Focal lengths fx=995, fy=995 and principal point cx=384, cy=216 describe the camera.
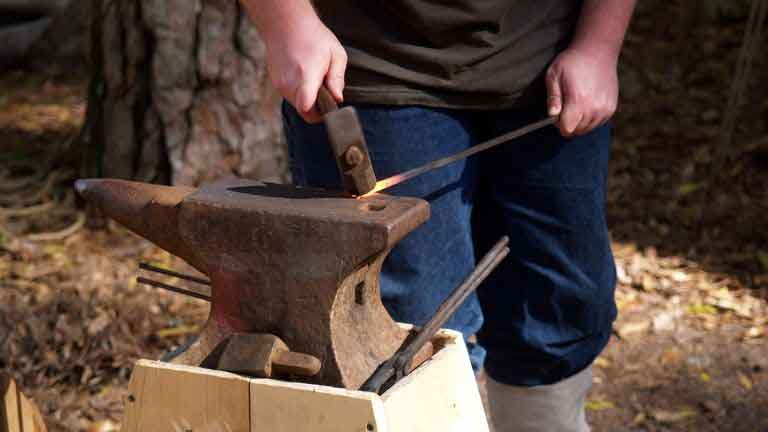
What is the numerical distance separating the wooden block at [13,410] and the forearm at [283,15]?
2.64 ft

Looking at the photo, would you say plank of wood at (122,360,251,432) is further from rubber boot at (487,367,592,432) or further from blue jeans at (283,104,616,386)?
rubber boot at (487,367,592,432)

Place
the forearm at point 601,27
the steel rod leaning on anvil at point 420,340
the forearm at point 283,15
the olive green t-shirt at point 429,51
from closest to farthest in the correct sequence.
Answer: the steel rod leaning on anvil at point 420,340
the forearm at point 283,15
the olive green t-shirt at point 429,51
the forearm at point 601,27

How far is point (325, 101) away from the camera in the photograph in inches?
62.2

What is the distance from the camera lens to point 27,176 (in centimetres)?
425

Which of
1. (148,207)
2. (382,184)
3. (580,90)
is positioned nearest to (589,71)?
(580,90)

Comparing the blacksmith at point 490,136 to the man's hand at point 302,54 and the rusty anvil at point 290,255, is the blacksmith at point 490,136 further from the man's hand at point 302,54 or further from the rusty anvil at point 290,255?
the rusty anvil at point 290,255

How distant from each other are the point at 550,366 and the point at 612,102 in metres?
0.57

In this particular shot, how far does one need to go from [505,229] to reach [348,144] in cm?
65

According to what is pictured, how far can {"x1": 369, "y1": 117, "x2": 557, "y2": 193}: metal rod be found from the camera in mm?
1655

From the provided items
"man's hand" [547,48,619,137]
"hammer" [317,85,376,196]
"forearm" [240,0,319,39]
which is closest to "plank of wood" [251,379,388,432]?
"hammer" [317,85,376,196]

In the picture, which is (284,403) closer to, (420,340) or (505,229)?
(420,340)

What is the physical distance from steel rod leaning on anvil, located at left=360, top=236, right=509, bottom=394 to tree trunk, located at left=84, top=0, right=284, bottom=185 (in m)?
2.14

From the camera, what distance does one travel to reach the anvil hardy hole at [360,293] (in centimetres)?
159

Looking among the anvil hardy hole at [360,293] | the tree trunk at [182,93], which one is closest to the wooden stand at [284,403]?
the anvil hardy hole at [360,293]
